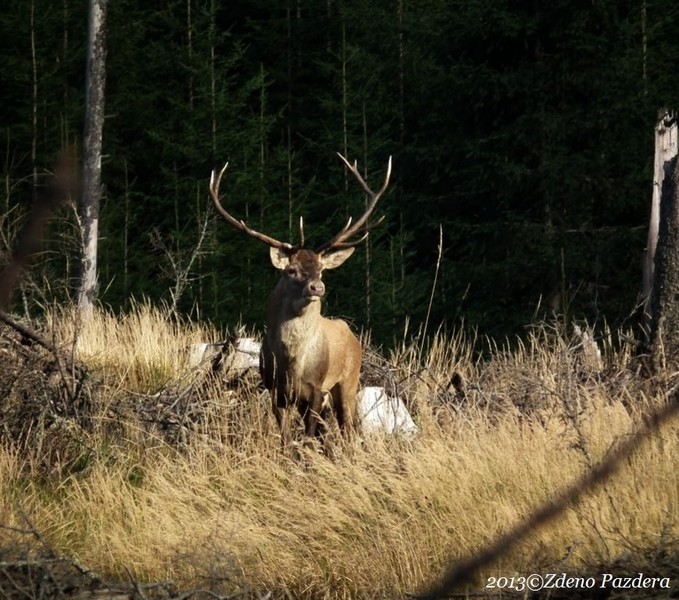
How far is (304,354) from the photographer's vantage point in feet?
25.2

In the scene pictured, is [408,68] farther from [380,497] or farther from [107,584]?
[107,584]

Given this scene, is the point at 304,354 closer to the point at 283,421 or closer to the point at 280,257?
the point at 283,421

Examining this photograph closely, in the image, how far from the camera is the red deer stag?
7.62 metres

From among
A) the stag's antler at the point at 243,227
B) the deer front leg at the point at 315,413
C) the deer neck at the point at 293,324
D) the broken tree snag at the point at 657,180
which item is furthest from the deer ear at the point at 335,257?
the broken tree snag at the point at 657,180

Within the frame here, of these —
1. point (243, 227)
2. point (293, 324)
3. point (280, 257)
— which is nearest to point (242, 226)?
point (243, 227)

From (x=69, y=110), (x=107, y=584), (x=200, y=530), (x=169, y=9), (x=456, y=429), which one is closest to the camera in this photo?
(x=107, y=584)

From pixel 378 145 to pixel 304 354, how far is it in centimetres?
1591

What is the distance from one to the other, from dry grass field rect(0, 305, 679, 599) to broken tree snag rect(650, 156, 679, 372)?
31cm

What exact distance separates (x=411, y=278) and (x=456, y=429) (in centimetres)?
1473

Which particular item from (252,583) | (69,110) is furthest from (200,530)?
(69,110)

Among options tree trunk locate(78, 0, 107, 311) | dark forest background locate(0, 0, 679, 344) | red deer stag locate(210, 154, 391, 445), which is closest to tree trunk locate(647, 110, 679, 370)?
red deer stag locate(210, 154, 391, 445)

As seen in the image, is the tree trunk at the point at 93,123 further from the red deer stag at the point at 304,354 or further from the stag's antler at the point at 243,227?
the red deer stag at the point at 304,354

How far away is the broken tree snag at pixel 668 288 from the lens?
7.95 meters

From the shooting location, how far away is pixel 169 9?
85.1ft
